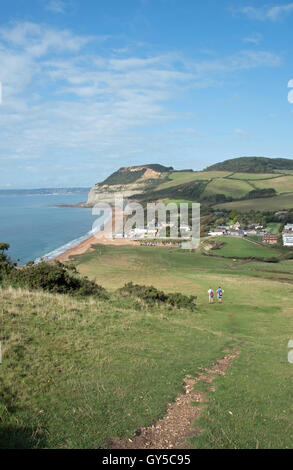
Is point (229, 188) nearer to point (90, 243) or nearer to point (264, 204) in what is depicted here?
point (264, 204)

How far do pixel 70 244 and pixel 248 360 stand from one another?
76.6 metres

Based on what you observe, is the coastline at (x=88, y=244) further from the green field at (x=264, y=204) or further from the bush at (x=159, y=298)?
the green field at (x=264, y=204)

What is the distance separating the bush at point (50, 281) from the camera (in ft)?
68.5

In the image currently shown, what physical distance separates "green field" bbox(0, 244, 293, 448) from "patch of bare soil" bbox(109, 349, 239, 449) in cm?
20

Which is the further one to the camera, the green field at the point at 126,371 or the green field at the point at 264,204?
the green field at the point at 264,204

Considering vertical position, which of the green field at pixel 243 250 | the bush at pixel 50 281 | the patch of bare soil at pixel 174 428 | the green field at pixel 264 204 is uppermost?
the green field at pixel 264 204

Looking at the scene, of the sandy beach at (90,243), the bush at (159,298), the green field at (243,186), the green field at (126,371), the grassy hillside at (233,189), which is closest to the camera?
the green field at (126,371)

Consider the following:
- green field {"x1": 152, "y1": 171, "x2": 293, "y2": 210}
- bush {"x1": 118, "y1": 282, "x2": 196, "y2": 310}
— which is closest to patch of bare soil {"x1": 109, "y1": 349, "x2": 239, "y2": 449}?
bush {"x1": 118, "y1": 282, "x2": 196, "y2": 310}

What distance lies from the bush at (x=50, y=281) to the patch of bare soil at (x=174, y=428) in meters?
12.6

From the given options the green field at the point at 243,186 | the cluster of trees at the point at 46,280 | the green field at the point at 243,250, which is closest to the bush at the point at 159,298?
the cluster of trees at the point at 46,280

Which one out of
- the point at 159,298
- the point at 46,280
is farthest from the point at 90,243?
the point at 46,280

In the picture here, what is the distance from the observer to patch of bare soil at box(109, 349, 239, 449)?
23.0ft

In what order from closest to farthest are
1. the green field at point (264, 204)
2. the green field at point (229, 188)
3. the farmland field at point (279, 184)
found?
1. the green field at point (264, 204)
2. the farmland field at point (279, 184)
3. the green field at point (229, 188)

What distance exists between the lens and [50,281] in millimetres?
21391
